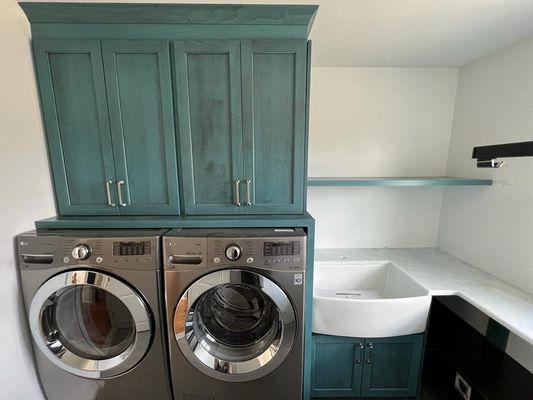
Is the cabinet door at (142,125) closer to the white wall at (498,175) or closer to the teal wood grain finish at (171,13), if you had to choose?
the teal wood grain finish at (171,13)

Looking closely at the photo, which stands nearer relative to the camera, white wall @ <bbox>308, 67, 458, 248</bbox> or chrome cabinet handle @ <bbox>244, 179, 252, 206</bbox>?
chrome cabinet handle @ <bbox>244, 179, 252, 206</bbox>

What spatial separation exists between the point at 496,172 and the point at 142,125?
7.39 feet

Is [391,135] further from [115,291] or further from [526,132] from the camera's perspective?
[115,291]

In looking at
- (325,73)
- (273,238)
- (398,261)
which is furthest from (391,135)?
(273,238)

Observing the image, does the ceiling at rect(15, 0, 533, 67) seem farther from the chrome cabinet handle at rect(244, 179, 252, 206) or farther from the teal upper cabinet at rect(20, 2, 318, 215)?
the chrome cabinet handle at rect(244, 179, 252, 206)

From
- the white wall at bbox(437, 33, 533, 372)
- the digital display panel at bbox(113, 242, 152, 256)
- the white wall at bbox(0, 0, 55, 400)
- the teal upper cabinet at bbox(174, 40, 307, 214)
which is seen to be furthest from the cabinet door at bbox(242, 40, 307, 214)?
the white wall at bbox(437, 33, 533, 372)

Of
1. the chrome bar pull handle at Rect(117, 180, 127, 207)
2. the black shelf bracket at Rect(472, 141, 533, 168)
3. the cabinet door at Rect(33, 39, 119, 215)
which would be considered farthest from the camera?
the chrome bar pull handle at Rect(117, 180, 127, 207)

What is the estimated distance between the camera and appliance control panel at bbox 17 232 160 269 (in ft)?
3.80

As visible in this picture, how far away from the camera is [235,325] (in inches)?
56.0

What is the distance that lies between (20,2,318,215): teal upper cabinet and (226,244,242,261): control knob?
0.84 feet

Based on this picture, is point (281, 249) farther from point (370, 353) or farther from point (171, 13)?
point (171, 13)

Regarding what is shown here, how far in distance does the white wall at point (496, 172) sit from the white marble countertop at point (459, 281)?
10cm

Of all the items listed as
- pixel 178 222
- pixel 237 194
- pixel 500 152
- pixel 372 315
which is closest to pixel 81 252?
pixel 178 222

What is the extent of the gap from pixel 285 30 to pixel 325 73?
77cm
